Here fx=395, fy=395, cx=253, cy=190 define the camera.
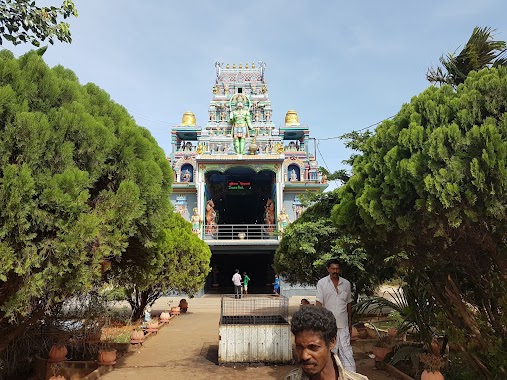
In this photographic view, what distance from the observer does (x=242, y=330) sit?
23.4 feet

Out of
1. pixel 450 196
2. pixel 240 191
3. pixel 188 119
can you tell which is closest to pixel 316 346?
pixel 450 196

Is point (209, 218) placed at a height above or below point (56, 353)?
above

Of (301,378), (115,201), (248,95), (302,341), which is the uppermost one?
(248,95)

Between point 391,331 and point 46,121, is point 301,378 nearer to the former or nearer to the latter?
point 46,121

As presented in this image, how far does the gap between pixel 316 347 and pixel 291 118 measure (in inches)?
1233

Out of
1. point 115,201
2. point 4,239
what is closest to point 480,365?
point 115,201

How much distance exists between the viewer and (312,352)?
1.85m

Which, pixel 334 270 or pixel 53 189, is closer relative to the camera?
pixel 53 189

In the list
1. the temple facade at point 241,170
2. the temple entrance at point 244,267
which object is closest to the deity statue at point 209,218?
the temple facade at point 241,170

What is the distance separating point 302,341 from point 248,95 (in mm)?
30254

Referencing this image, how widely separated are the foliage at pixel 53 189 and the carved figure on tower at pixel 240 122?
22.0m

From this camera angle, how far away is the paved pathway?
6.54 m

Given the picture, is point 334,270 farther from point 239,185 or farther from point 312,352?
point 239,185

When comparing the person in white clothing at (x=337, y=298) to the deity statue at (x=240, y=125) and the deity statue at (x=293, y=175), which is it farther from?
the deity statue at (x=293, y=175)
